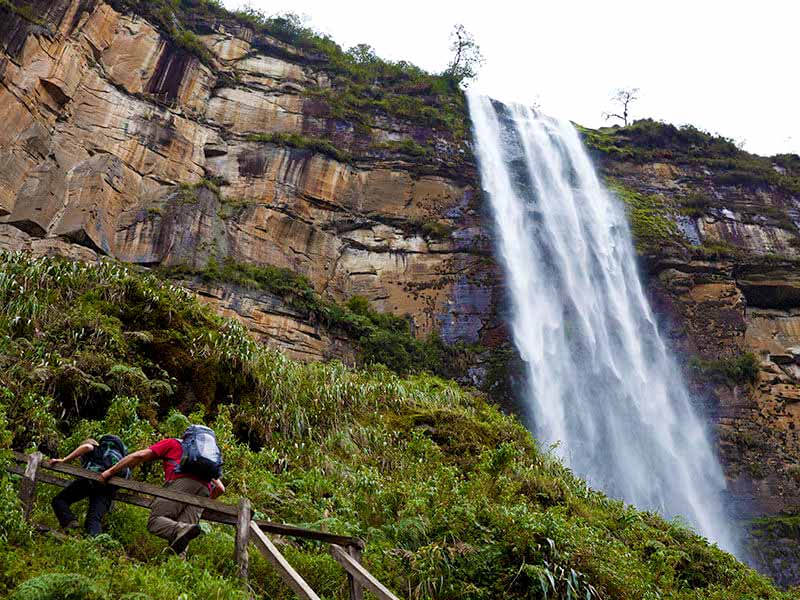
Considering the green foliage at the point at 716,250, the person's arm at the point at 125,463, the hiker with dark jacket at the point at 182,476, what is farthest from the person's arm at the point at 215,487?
the green foliage at the point at 716,250

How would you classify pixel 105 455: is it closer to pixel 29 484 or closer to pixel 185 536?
pixel 29 484

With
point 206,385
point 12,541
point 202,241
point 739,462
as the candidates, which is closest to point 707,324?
point 739,462

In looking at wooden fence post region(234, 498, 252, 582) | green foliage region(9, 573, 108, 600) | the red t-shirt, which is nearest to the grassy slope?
green foliage region(9, 573, 108, 600)

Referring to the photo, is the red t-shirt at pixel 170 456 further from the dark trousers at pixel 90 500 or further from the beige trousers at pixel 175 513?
the dark trousers at pixel 90 500

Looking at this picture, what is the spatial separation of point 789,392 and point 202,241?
2089 cm

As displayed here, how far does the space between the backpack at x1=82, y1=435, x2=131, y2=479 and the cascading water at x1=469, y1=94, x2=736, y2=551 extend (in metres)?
14.6

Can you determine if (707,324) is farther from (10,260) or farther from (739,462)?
(10,260)

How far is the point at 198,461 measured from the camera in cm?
441

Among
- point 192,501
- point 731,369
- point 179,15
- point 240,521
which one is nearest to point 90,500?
point 192,501

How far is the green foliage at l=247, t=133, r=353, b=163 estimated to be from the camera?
22797 millimetres

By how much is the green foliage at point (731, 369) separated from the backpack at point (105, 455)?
21.3m

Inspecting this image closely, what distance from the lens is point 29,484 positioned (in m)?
4.41

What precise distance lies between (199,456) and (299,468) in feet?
13.8

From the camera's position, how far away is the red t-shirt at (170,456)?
4465 millimetres
